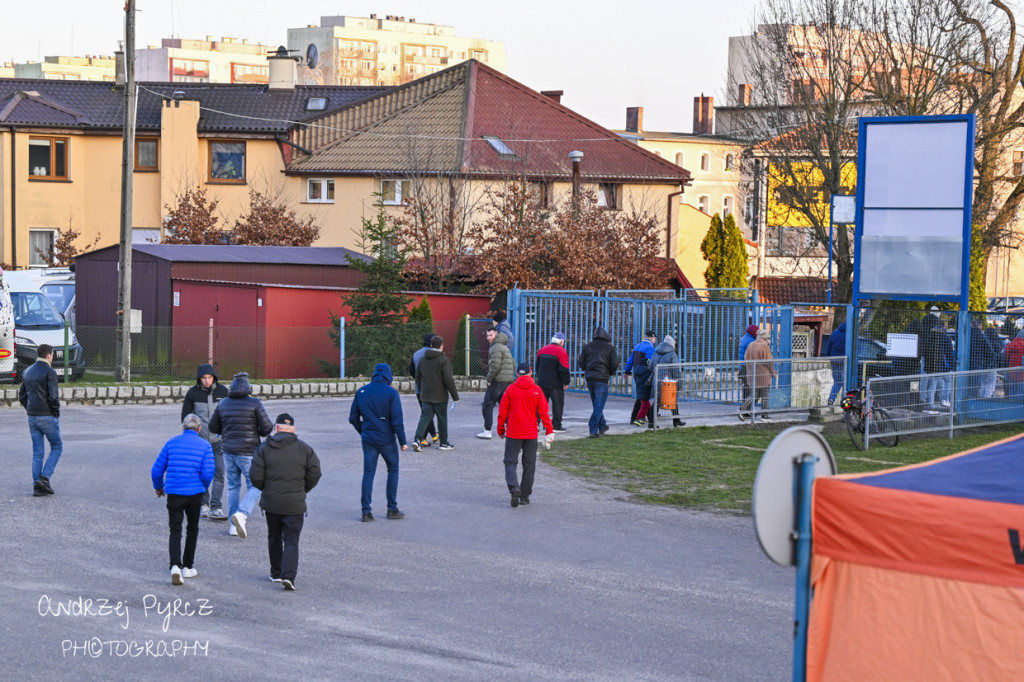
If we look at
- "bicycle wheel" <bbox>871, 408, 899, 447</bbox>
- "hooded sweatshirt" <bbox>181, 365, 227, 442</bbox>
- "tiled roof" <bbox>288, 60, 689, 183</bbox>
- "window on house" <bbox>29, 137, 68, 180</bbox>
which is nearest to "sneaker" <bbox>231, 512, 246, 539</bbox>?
"hooded sweatshirt" <bbox>181, 365, 227, 442</bbox>

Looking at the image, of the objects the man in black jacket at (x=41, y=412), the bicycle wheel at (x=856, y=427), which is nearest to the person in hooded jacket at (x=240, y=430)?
the man in black jacket at (x=41, y=412)

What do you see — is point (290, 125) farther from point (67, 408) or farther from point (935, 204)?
point (935, 204)

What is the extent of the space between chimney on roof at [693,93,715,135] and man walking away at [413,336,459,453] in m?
66.9

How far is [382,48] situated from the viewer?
141m

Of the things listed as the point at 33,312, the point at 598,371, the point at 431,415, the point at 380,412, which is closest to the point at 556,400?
the point at 598,371

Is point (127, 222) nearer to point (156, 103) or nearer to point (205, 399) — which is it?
point (205, 399)

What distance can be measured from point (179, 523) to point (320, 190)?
3597 cm

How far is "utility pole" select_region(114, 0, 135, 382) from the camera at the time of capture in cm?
2431

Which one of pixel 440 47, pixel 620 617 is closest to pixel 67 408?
pixel 620 617

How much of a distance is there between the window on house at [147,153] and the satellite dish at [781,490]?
4343cm

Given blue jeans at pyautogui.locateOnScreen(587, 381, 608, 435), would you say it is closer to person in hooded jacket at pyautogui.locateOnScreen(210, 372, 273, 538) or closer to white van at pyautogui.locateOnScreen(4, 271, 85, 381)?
person in hooded jacket at pyautogui.locateOnScreen(210, 372, 273, 538)

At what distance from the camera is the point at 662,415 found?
21422 millimetres

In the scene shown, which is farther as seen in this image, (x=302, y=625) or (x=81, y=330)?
(x=81, y=330)

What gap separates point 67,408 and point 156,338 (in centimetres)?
380
